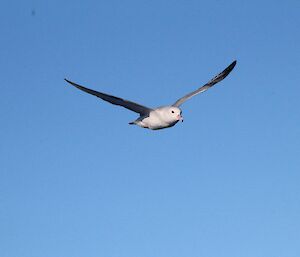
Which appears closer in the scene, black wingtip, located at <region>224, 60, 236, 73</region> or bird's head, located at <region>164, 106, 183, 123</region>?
bird's head, located at <region>164, 106, 183, 123</region>

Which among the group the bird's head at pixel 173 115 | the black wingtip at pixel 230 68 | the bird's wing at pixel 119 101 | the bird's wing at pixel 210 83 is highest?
the black wingtip at pixel 230 68

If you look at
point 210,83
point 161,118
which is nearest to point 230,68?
point 210,83

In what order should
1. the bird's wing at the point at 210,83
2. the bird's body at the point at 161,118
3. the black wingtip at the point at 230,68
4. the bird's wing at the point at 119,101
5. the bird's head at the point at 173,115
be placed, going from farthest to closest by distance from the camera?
the black wingtip at the point at 230,68 → the bird's wing at the point at 210,83 → the bird's wing at the point at 119,101 → the bird's body at the point at 161,118 → the bird's head at the point at 173,115

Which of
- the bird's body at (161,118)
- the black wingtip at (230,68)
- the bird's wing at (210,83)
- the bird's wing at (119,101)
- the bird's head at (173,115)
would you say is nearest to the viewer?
the bird's head at (173,115)

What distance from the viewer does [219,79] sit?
125 ft

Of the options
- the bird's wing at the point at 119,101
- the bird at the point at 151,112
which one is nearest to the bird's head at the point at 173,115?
the bird at the point at 151,112

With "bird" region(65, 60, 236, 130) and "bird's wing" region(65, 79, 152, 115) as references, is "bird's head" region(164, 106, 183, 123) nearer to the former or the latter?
"bird" region(65, 60, 236, 130)

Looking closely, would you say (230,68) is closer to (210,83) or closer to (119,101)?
(210,83)

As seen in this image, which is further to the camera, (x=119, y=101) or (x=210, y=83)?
(x=210, y=83)

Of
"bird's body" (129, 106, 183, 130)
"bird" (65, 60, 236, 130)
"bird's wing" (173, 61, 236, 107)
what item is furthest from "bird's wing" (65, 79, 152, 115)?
"bird's wing" (173, 61, 236, 107)

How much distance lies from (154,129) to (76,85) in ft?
17.7

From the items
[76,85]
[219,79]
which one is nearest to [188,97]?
[219,79]

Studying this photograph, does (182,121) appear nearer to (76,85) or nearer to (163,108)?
(163,108)

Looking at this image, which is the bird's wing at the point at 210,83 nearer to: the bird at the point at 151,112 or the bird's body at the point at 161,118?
the bird at the point at 151,112
